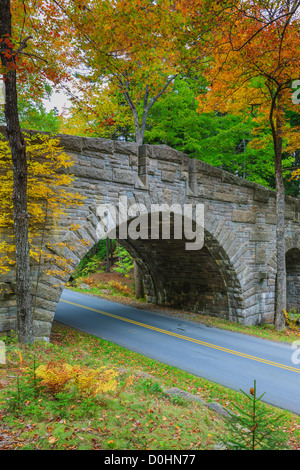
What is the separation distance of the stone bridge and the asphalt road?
95.5 inches

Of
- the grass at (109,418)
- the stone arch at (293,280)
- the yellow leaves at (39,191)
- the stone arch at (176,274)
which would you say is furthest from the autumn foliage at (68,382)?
the stone arch at (293,280)

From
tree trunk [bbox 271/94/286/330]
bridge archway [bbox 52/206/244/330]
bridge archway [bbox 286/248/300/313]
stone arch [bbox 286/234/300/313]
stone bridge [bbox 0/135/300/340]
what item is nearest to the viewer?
stone bridge [bbox 0/135/300/340]

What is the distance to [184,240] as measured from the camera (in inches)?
567

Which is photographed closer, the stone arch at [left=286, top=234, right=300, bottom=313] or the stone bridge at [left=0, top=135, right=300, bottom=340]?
the stone bridge at [left=0, top=135, right=300, bottom=340]

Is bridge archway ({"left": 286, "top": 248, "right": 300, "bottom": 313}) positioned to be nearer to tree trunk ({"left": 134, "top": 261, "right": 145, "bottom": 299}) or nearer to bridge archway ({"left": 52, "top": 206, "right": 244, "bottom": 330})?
bridge archway ({"left": 52, "top": 206, "right": 244, "bottom": 330})

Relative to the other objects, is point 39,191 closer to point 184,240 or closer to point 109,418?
point 109,418

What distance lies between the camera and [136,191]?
10.2m

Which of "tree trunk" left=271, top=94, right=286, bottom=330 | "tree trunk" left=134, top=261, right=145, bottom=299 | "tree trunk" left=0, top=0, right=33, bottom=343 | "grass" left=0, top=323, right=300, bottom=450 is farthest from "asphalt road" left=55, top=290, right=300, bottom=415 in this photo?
"tree trunk" left=134, top=261, right=145, bottom=299

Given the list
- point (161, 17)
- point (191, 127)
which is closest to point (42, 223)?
point (161, 17)

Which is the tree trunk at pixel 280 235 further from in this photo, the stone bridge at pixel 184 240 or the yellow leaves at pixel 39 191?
the yellow leaves at pixel 39 191

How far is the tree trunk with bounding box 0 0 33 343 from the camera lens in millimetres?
6133

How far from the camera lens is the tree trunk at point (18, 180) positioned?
6.13 m

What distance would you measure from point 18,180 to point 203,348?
7.10m

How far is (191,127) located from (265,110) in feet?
18.7
